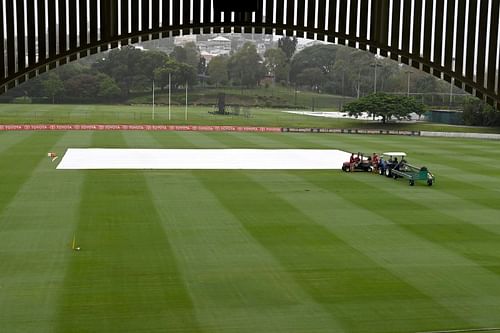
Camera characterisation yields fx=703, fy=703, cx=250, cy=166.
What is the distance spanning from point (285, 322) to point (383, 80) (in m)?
177

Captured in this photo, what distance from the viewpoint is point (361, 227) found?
86.8 feet

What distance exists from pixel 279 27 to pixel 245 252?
10812mm

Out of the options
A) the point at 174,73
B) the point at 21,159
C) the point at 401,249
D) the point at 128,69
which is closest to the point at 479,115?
the point at 21,159

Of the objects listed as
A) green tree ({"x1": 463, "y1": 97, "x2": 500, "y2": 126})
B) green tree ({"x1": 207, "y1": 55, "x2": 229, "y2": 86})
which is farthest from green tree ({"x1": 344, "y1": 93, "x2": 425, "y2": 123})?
green tree ({"x1": 207, "y1": 55, "x2": 229, "y2": 86})

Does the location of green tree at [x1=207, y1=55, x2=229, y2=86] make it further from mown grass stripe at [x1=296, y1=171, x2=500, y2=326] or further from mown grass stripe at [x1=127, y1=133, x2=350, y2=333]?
mown grass stripe at [x1=127, y1=133, x2=350, y2=333]

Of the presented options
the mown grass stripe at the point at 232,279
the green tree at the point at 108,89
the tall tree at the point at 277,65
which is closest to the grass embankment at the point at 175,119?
the green tree at the point at 108,89

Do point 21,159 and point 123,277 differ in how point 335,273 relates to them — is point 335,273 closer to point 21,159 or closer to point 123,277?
point 123,277

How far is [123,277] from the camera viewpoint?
19250 millimetres

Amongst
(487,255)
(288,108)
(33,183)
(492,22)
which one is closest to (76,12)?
(492,22)

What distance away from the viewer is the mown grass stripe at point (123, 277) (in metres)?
15.8

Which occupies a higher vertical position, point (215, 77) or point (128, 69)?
point (128, 69)

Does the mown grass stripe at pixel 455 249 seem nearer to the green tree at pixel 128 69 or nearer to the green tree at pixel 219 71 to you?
the green tree at pixel 128 69

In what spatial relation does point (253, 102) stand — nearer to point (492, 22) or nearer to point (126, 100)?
point (126, 100)

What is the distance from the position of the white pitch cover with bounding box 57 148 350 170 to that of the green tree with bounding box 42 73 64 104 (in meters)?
91.7
